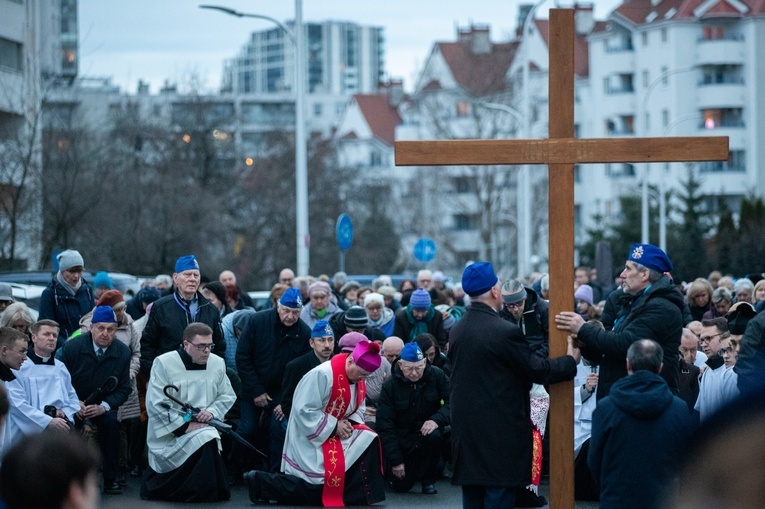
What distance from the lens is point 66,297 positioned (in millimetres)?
13008

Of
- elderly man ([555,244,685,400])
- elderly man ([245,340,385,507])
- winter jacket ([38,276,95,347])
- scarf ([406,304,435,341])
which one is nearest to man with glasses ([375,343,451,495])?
elderly man ([245,340,385,507])

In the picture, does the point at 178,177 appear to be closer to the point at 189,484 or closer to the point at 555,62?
the point at 189,484

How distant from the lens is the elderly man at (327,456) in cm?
1080

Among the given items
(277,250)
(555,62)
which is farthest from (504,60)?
(555,62)

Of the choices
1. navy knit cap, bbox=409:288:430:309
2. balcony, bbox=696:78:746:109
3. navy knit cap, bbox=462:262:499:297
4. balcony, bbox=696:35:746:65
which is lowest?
navy knit cap, bbox=409:288:430:309

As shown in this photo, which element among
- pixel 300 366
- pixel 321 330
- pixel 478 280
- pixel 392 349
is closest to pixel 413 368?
pixel 392 349

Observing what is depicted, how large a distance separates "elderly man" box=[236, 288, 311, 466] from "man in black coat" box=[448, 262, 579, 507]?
4.78 metres

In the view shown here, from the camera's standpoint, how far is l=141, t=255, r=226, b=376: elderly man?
12.0 metres

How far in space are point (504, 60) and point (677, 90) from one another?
1537 cm

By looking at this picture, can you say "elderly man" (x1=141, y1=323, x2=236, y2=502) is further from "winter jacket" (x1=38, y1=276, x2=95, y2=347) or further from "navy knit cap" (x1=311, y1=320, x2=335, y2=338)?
"winter jacket" (x1=38, y1=276, x2=95, y2=347)

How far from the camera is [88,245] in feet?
122

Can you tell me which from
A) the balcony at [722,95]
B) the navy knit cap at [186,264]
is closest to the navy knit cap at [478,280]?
the navy knit cap at [186,264]

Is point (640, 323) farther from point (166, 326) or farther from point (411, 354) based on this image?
point (166, 326)

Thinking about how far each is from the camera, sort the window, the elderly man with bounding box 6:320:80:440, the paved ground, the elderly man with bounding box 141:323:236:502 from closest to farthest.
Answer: the elderly man with bounding box 6:320:80:440, the paved ground, the elderly man with bounding box 141:323:236:502, the window
